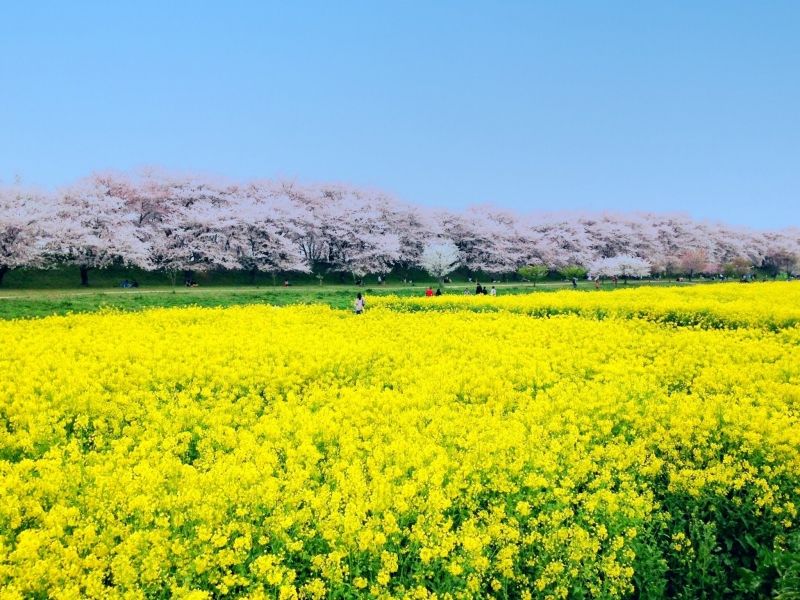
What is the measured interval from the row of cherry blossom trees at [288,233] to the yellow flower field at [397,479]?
45.3 metres

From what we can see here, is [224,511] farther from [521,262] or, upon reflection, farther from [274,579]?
[521,262]

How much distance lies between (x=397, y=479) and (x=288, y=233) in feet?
207

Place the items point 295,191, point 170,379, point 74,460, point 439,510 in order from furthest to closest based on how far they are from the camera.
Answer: point 295,191 < point 170,379 < point 74,460 < point 439,510

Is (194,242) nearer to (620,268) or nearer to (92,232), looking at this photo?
(92,232)

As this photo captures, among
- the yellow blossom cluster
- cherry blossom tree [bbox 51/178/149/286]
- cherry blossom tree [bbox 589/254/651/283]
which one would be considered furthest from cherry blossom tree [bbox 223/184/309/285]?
cherry blossom tree [bbox 589/254/651/283]

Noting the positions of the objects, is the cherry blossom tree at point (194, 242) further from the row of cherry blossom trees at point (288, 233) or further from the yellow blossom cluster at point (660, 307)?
the yellow blossom cluster at point (660, 307)

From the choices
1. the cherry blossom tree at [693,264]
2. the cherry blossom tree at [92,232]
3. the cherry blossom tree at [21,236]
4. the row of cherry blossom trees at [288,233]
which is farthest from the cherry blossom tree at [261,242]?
the cherry blossom tree at [693,264]

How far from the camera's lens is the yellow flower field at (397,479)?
445 cm

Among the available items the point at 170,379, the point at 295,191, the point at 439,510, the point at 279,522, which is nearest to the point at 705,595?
the point at 439,510

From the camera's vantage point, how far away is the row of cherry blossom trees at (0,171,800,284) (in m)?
51.2

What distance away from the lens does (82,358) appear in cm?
1085

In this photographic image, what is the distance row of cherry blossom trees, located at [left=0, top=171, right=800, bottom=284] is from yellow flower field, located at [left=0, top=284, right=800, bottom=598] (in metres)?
45.3

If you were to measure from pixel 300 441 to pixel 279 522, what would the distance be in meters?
2.06

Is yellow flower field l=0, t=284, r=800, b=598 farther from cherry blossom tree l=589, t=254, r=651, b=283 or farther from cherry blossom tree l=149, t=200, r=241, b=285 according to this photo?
cherry blossom tree l=589, t=254, r=651, b=283
